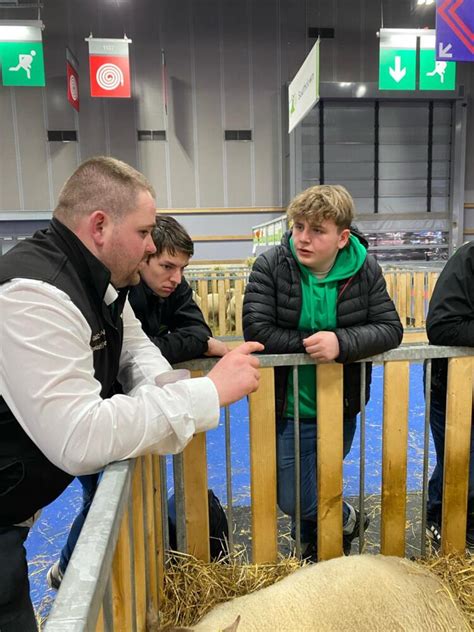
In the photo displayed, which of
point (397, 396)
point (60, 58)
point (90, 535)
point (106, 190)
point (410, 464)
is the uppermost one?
point (60, 58)

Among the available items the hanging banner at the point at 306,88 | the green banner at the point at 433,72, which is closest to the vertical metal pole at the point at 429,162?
the green banner at the point at 433,72

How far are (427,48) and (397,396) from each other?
24.4 ft

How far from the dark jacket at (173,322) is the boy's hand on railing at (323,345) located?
1.46 ft

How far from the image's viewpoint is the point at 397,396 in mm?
2025

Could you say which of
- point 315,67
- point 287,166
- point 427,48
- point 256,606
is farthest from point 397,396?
point 287,166

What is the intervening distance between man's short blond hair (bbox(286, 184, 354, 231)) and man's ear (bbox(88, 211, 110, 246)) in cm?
92

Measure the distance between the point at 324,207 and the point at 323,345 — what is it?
0.54 metres

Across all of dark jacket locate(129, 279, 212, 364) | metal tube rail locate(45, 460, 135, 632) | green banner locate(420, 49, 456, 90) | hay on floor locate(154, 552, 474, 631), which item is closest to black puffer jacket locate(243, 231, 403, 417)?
dark jacket locate(129, 279, 212, 364)

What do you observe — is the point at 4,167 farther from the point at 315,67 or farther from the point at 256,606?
the point at 256,606

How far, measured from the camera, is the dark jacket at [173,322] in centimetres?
197

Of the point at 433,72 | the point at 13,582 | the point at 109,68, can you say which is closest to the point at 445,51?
the point at 433,72

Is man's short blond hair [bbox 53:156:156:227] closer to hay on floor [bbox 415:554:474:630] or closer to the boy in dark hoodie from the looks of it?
the boy in dark hoodie

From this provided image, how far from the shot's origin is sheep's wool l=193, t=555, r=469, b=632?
1395 mm

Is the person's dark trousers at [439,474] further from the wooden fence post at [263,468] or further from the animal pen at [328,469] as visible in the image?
the wooden fence post at [263,468]
